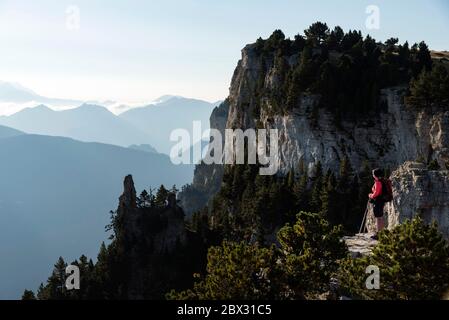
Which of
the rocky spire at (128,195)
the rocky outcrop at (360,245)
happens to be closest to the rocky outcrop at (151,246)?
the rocky spire at (128,195)

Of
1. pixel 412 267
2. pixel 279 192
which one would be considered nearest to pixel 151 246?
pixel 279 192

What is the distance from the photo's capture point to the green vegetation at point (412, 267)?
2569 centimetres

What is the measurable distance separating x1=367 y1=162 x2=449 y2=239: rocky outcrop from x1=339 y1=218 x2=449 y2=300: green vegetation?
19.9 metres

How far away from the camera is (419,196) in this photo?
4834 centimetres

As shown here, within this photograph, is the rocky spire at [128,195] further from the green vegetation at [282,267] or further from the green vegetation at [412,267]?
the green vegetation at [412,267]

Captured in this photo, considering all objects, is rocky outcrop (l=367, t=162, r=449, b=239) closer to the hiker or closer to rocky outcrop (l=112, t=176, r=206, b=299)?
the hiker

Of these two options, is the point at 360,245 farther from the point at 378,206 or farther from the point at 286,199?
the point at 286,199

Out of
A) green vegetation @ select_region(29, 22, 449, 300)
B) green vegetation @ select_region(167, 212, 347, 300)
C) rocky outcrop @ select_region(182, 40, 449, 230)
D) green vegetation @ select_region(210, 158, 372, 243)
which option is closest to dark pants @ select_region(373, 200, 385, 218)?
green vegetation @ select_region(167, 212, 347, 300)

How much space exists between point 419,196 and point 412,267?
2431 cm

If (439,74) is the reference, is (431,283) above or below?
below

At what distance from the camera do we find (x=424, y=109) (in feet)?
277
